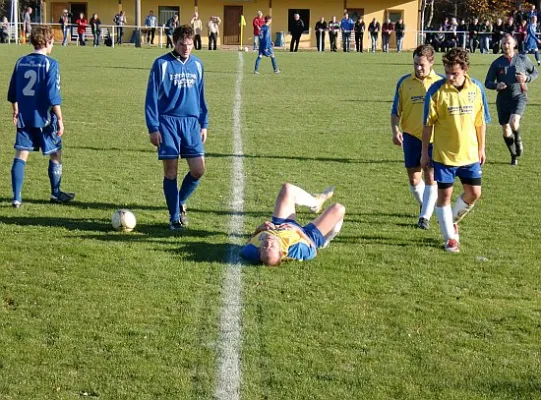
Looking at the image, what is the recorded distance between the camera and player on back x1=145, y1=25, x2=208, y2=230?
7652mm

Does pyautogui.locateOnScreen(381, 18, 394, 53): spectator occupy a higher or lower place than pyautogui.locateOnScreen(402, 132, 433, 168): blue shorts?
higher

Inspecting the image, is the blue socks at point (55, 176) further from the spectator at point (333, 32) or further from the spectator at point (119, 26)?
A: the spectator at point (119, 26)

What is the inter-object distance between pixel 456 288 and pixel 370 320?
1043 millimetres

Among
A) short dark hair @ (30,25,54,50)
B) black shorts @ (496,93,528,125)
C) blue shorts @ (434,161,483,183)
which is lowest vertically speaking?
blue shorts @ (434,161,483,183)

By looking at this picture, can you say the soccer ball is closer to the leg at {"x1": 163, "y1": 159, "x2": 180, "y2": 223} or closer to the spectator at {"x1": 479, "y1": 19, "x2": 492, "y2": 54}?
the leg at {"x1": 163, "y1": 159, "x2": 180, "y2": 223}

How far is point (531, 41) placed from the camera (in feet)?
118

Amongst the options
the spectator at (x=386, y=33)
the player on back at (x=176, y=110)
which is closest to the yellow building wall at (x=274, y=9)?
the spectator at (x=386, y=33)

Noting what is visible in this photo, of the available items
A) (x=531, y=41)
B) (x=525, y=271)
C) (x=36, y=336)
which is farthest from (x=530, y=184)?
(x=531, y=41)

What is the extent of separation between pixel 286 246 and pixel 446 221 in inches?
60.7

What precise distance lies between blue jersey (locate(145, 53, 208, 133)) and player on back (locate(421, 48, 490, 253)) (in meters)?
2.11

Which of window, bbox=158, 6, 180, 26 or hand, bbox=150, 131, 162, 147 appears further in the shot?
window, bbox=158, 6, 180, 26

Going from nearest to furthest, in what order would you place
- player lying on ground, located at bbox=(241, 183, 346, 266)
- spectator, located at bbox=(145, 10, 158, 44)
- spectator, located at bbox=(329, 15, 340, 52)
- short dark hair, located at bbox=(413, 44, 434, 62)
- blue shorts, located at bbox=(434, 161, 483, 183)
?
player lying on ground, located at bbox=(241, 183, 346, 266) → blue shorts, located at bbox=(434, 161, 483, 183) → short dark hair, located at bbox=(413, 44, 434, 62) → spectator, located at bbox=(329, 15, 340, 52) → spectator, located at bbox=(145, 10, 158, 44)

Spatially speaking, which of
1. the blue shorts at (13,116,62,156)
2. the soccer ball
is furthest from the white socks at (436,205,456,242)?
the blue shorts at (13,116,62,156)

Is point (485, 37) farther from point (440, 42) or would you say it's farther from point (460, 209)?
point (460, 209)
